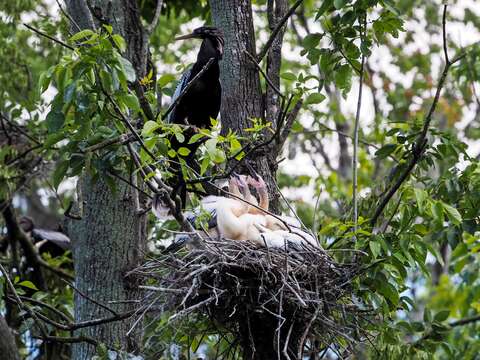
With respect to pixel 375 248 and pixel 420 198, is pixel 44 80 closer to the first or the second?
pixel 375 248

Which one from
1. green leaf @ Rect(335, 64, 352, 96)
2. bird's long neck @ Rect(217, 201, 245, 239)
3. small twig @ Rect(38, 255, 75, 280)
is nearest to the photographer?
bird's long neck @ Rect(217, 201, 245, 239)

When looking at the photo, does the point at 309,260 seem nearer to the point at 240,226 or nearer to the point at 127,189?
the point at 240,226

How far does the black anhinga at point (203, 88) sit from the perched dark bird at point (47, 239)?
2333 millimetres

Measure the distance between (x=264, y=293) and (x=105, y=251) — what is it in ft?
5.08

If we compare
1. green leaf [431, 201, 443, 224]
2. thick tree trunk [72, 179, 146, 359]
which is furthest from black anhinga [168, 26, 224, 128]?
green leaf [431, 201, 443, 224]

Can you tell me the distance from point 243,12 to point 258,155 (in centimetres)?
113

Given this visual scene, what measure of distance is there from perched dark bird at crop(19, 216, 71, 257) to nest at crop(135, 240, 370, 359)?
11.3 ft

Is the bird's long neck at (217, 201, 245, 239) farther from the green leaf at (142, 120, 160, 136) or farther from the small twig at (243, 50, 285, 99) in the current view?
the green leaf at (142, 120, 160, 136)

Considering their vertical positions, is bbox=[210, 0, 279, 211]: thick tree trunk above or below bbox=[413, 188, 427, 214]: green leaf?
above

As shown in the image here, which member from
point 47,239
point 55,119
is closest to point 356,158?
point 55,119

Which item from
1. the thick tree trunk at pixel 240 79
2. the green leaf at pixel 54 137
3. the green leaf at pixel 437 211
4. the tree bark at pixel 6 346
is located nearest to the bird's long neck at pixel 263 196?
the thick tree trunk at pixel 240 79

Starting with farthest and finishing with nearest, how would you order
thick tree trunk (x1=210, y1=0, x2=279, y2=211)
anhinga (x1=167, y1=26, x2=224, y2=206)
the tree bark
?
1. anhinga (x1=167, y1=26, x2=224, y2=206)
2. thick tree trunk (x1=210, y1=0, x2=279, y2=211)
3. the tree bark

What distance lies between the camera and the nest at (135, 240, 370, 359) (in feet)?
16.0

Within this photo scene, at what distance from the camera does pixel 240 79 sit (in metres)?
6.16
